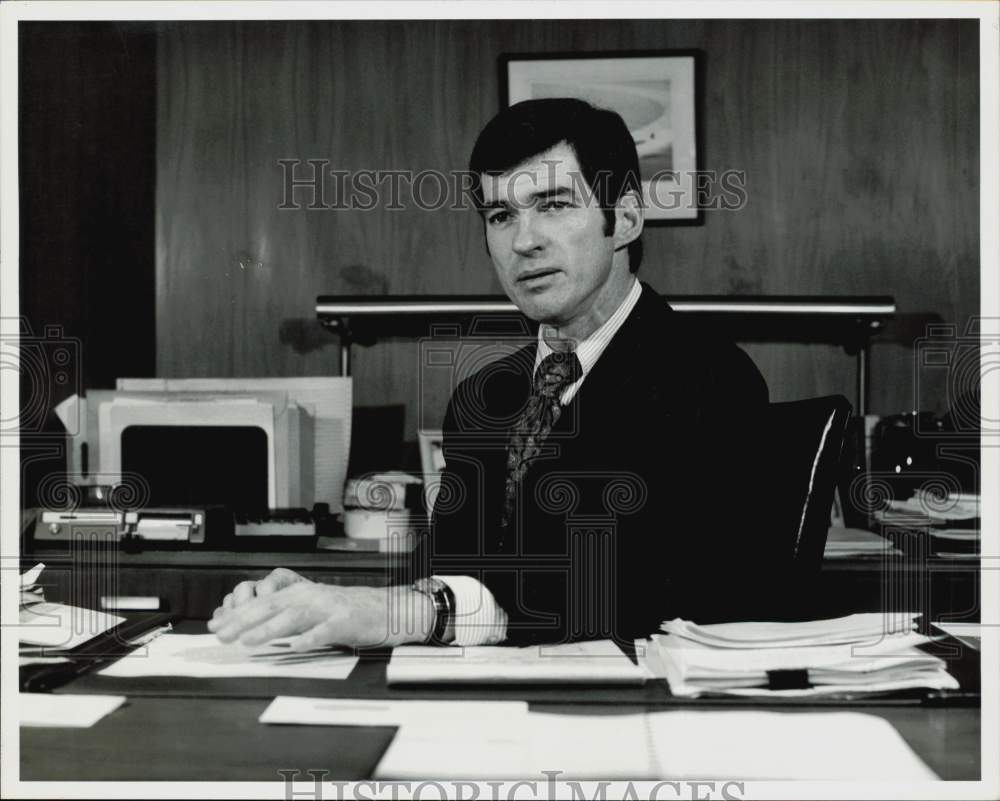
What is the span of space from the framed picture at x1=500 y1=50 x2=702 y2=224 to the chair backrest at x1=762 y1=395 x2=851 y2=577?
111 cm

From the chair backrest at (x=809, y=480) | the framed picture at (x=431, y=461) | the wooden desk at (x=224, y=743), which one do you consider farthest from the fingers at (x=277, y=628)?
the framed picture at (x=431, y=461)

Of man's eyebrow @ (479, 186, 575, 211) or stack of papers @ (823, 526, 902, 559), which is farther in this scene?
stack of papers @ (823, 526, 902, 559)

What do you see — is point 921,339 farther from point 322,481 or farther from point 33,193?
point 33,193

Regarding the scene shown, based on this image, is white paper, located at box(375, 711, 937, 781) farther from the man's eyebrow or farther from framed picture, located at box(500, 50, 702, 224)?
framed picture, located at box(500, 50, 702, 224)

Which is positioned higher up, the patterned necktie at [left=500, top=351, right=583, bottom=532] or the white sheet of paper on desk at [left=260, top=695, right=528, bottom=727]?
the patterned necktie at [left=500, top=351, right=583, bottom=532]

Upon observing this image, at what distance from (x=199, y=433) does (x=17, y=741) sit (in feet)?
3.86

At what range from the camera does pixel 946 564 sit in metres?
1.94

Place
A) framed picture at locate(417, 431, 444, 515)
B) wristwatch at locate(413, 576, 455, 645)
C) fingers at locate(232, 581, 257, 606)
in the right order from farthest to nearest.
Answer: framed picture at locate(417, 431, 444, 515) < wristwatch at locate(413, 576, 455, 645) < fingers at locate(232, 581, 257, 606)

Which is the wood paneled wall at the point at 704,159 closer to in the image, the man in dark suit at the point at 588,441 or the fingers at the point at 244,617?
the man in dark suit at the point at 588,441

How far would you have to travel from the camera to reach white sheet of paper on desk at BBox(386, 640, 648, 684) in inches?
37.2

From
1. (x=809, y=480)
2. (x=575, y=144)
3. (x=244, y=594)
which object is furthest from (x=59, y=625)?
(x=575, y=144)

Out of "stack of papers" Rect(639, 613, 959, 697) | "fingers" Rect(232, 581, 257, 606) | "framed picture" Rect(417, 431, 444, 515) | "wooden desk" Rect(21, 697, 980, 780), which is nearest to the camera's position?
"wooden desk" Rect(21, 697, 980, 780)

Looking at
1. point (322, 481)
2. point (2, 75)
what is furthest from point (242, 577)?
point (2, 75)

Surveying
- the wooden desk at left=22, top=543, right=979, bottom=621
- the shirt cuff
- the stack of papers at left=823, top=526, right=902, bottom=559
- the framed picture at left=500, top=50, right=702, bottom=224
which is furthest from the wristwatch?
the framed picture at left=500, top=50, right=702, bottom=224
